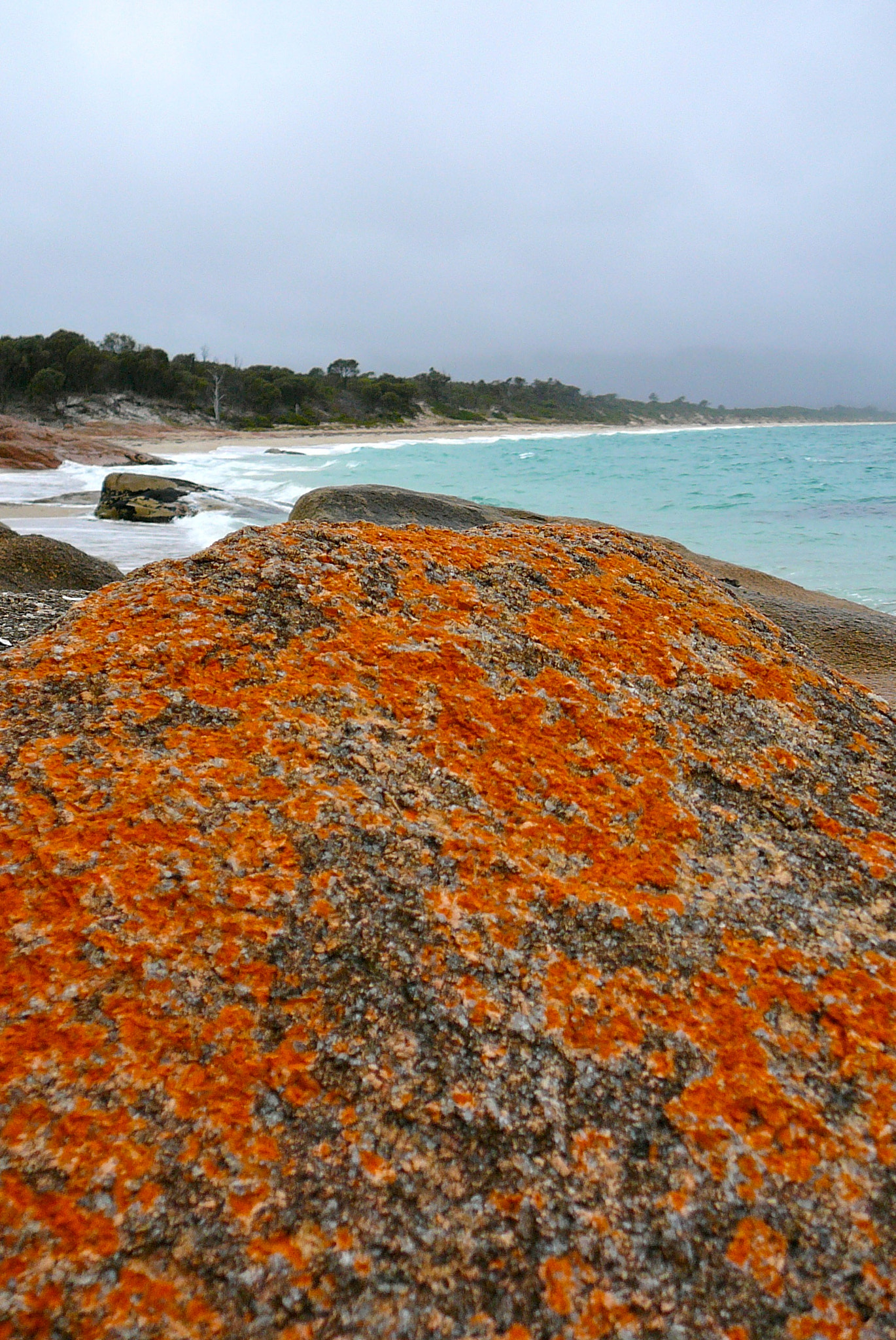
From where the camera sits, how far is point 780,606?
7.05 meters

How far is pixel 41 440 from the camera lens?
3503 centimetres

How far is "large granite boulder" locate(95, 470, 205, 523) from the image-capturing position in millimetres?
17812

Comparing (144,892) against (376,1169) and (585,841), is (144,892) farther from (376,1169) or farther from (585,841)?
(585,841)

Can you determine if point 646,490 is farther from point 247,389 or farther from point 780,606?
point 247,389

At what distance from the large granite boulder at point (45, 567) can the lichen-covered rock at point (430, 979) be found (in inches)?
191

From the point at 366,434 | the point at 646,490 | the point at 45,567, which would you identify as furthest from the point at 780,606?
the point at 366,434

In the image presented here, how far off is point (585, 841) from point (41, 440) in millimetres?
40221

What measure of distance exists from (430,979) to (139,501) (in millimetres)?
19092

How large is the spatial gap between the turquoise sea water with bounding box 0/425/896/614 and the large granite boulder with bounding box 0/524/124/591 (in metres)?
5.40

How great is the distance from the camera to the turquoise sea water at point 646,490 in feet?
51.4

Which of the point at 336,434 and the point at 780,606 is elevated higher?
the point at 336,434

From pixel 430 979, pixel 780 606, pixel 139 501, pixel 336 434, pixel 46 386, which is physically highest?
pixel 46 386

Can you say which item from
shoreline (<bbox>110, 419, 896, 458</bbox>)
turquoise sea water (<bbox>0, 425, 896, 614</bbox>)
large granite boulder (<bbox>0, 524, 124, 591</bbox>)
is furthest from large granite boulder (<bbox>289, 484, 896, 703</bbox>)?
shoreline (<bbox>110, 419, 896, 458</bbox>)

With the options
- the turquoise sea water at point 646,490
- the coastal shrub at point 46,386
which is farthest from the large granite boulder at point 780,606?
the coastal shrub at point 46,386
